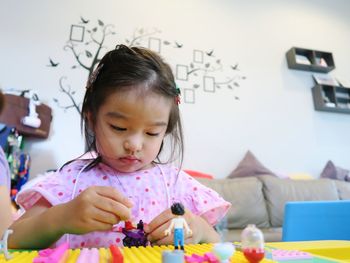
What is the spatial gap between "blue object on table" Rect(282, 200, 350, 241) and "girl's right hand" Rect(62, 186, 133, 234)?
574 mm

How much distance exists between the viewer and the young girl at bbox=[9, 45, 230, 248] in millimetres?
493

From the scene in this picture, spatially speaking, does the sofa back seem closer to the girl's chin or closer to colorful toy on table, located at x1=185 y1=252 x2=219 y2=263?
the girl's chin

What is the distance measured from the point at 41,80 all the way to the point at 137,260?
2.30m

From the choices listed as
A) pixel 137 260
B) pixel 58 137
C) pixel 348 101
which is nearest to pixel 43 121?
pixel 58 137

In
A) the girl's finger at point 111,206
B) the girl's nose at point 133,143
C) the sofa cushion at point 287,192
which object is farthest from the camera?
the sofa cushion at point 287,192

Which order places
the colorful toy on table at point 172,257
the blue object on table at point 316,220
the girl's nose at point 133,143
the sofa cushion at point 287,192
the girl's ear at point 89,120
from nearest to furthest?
the colorful toy on table at point 172,257, the girl's nose at point 133,143, the girl's ear at point 89,120, the blue object on table at point 316,220, the sofa cushion at point 287,192

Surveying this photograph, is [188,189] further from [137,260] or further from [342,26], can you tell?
[342,26]

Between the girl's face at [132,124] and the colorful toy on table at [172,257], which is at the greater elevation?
the girl's face at [132,124]

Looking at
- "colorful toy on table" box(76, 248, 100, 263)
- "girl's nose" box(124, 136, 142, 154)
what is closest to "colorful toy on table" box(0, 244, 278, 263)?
"colorful toy on table" box(76, 248, 100, 263)

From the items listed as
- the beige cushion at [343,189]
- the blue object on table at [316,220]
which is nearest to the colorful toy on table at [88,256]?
the blue object on table at [316,220]

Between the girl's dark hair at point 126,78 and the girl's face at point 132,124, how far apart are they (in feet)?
0.07

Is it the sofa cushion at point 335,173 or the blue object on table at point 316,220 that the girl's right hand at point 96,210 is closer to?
the blue object on table at point 316,220

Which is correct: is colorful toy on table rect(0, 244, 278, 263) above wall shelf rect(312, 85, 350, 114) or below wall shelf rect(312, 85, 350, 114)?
below

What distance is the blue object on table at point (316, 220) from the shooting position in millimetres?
887
